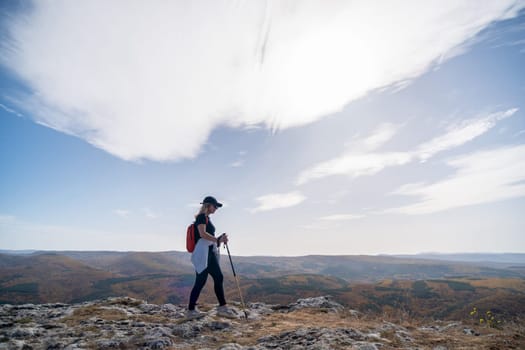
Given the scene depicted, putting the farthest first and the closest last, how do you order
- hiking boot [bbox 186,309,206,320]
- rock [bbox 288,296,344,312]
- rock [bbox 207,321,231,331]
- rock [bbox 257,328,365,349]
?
1. rock [bbox 288,296,344,312]
2. hiking boot [bbox 186,309,206,320]
3. rock [bbox 207,321,231,331]
4. rock [bbox 257,328,365,349]

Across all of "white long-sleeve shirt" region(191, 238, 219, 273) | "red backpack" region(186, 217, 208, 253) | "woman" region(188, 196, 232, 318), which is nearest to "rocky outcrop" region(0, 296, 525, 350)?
"woman" region(188, 196, 232, 318)

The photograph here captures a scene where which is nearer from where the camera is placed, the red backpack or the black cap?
the red backpack

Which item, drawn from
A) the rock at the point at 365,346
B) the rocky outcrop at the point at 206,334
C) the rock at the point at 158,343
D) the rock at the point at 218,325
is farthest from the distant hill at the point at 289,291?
the rock at the point at 158,343

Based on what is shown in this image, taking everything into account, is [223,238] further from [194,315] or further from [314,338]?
[314,338]

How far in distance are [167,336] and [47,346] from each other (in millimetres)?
2214

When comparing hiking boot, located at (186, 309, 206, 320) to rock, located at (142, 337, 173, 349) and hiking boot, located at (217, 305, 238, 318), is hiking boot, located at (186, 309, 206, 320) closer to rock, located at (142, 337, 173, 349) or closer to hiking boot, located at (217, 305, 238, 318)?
hiking boot, located at (217, 305, 238, 318)

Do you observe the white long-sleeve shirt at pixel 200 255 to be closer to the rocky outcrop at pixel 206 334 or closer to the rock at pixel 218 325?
the rocky outcrop at pixel 206 334

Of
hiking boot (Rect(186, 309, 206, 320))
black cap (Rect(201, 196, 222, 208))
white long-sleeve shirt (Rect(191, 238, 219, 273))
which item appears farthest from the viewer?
black cap (Rect(201, 196, 222, 208))

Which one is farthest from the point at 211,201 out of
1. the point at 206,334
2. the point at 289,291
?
the point at 289,291

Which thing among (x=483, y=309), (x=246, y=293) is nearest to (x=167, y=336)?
(x=483, y=309)

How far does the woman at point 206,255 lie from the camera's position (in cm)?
787

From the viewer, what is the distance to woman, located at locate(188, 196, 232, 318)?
787cm

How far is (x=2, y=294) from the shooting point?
1827 inches

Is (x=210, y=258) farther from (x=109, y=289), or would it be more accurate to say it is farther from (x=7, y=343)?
(x=109, y=289)
